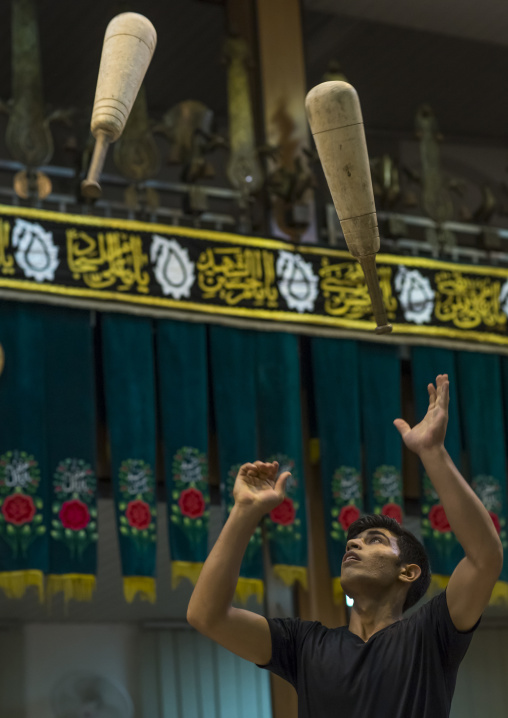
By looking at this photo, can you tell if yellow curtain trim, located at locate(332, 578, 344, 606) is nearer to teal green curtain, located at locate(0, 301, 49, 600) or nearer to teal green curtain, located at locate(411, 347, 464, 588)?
teal green curtain, located at locate(411, 347, 464, 588)

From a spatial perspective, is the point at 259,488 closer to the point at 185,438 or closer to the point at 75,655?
the point at 185,438

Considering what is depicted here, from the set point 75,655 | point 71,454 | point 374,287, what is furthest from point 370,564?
point 75,655

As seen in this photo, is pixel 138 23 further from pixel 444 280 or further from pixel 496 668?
pixel 496 668

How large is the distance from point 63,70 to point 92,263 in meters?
2.09

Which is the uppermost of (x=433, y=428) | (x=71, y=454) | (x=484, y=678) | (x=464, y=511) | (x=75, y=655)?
(x=71, y=454)

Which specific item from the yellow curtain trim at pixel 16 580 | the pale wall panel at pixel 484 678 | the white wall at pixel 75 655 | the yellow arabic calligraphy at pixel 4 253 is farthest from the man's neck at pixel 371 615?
the pale wall panel at pixel 484 678

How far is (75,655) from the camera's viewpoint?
6.93 m

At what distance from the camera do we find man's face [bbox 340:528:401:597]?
216 cm

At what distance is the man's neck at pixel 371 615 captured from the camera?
215 centimetres

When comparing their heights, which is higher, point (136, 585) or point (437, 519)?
point (437, 519)

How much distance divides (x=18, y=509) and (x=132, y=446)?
21.0 inches

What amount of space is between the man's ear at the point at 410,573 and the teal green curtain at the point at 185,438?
2664mm

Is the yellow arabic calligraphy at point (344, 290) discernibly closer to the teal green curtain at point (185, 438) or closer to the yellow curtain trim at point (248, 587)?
the teal green curtain at point (185, 438)

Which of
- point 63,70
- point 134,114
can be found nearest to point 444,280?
point 134,114
